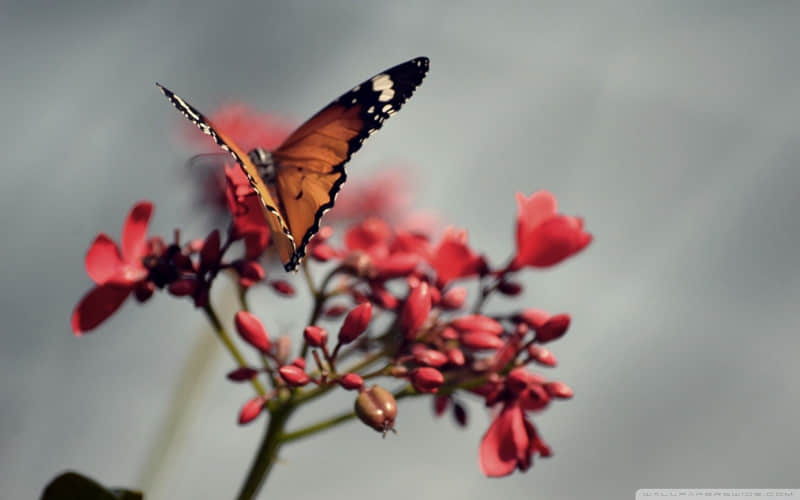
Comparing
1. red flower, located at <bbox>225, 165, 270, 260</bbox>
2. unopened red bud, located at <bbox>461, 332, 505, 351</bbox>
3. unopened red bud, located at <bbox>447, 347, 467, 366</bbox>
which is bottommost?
unopened red bud, located at <bbox>447, 347, 467, 366</bbox>

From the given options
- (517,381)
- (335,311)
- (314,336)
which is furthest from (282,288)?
(517,381)

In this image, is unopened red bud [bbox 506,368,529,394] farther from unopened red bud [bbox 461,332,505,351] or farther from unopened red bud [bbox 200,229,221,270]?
unopened red bud [bbox 200,229,221,270]

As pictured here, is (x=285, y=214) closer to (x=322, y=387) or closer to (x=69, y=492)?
(x=322, y=387)

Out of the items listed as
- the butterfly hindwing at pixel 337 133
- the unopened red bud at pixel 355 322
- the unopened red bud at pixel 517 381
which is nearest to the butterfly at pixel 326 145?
the butterfly hindwing at pixel 337 133

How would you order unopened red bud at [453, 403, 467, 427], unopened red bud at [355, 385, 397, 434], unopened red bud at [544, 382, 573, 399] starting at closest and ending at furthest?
unopened red bud at [355, 385, 397, 434]
unopened red bud at [544, 382, 573, 399]
unopened red bud at [453, 403, 467, 427]

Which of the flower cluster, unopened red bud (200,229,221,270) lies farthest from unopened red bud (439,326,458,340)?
unopened red bud (200,229,221,270)

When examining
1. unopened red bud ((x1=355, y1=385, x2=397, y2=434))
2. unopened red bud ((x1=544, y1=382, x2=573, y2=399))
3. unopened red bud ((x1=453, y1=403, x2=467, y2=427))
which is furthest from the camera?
unopened red bud ((x1=453, y1=403, x2=467, y2=427))

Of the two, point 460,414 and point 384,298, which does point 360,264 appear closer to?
point 384,298
